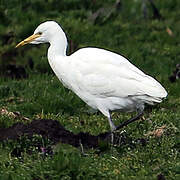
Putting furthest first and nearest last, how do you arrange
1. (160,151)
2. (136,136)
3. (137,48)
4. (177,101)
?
(137,48), (177,101), (136,136), (160,151)

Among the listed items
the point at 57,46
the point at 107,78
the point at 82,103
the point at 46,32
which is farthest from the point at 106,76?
the point at 82,103

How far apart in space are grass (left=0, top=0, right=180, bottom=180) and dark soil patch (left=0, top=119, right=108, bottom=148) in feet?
0.43

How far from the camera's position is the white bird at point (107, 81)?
8.37 metres

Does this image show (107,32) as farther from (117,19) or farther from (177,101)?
(177,101)

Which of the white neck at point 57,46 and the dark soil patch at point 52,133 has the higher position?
the white neck at point 57,46

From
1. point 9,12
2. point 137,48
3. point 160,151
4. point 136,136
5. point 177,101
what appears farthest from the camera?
point 9,12

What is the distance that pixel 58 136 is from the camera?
8273 mm

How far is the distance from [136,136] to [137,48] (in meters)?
4.41

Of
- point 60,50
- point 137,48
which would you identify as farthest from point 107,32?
point 60,50

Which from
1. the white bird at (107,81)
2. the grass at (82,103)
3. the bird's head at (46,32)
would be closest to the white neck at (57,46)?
the bird's head at (46,32)

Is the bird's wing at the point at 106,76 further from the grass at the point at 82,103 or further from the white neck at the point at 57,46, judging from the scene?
the grass at the point at 82,103

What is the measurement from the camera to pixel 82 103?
10320mm

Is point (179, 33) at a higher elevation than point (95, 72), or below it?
below

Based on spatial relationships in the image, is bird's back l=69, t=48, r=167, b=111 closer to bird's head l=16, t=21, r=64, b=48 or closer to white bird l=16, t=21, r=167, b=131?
white bird l=16, t=21, r=167, b=131
